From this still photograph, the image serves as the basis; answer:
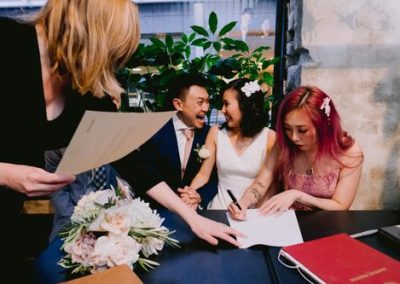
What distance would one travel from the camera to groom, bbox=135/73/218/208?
230 centimetres

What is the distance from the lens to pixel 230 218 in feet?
3.92

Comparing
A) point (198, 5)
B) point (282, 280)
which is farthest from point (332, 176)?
point (198, 5)

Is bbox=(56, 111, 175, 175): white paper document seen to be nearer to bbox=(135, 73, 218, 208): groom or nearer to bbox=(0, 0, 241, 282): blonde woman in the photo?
bbox=(0, 0, 241, 282): blonde woman

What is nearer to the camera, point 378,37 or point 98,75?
point 98,75

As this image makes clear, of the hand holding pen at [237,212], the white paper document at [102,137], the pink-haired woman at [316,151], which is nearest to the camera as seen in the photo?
the white paper document at [102,137]

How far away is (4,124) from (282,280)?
87 centimetres

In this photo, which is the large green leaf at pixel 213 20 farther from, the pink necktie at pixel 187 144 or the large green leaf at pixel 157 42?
the pink necktie at pixel 187 144

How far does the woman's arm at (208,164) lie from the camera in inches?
87.0

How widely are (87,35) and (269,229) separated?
0.81m

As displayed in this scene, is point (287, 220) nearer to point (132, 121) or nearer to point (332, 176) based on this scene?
point (332, 176)

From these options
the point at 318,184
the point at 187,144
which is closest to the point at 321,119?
the point at 318,184

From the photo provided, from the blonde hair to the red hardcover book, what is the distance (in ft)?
2.46

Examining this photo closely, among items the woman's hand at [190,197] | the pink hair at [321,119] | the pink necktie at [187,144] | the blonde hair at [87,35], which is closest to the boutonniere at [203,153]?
the pink necktie at [187,144]

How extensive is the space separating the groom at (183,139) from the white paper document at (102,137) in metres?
1.49
